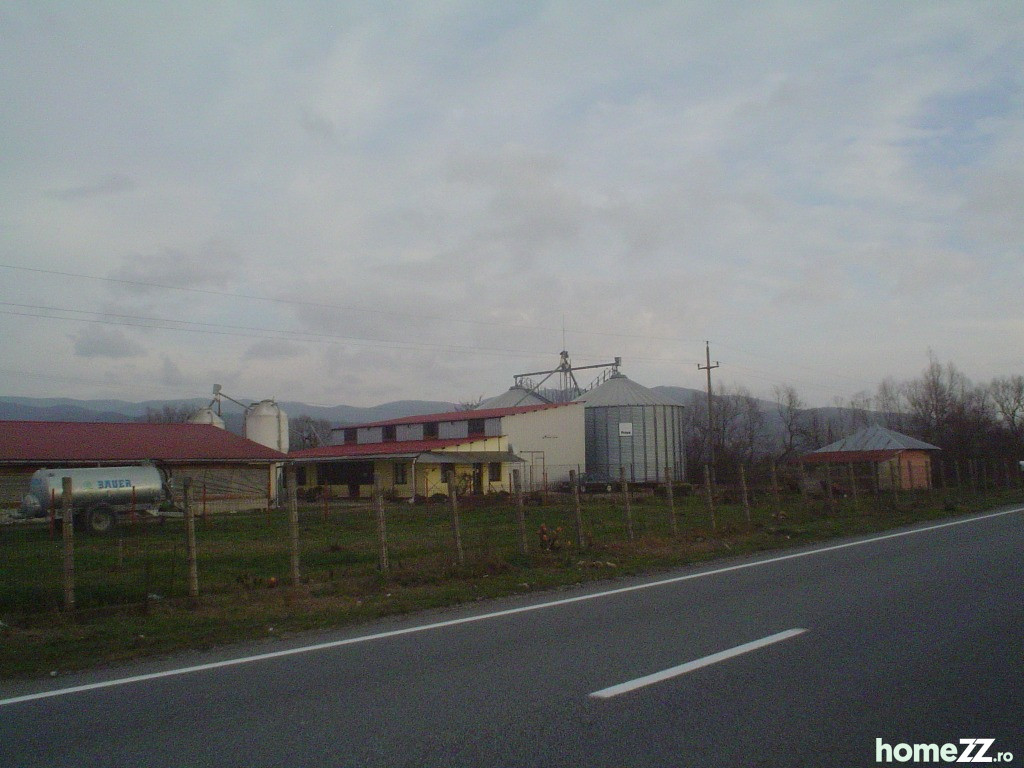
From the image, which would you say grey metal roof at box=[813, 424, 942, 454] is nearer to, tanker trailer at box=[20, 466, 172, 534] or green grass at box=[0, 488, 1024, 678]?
green grass at box=[0, 488, 1024, 678]

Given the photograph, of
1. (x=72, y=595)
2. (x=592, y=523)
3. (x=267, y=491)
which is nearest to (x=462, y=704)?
(x=72, y=595)

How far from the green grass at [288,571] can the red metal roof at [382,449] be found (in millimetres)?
19038

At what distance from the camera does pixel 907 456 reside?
57281mm

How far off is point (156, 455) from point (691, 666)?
3296 cm

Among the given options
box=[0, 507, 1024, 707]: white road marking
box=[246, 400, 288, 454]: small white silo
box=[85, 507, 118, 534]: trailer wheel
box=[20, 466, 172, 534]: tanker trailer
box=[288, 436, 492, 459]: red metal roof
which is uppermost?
box=[246, 400, 288, 454]: small white silo

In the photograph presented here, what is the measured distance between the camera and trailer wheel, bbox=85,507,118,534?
27.0 metres

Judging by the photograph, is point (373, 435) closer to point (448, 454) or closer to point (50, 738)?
point (448, 454)

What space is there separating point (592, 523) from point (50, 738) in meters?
19.7

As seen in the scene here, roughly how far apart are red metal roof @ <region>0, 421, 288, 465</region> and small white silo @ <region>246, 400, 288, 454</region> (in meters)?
9.82

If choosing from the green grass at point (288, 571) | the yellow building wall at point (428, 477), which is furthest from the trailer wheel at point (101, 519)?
the yellow building wall at point (428, 477)

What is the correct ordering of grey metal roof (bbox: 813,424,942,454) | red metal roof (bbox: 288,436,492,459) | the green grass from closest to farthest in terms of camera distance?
1. the green grass
2. red metal roof (bbox: 288,436,492,459)
3. grey metal roof (bbox: 813,424,942,454)

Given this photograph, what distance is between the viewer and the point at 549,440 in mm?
52406

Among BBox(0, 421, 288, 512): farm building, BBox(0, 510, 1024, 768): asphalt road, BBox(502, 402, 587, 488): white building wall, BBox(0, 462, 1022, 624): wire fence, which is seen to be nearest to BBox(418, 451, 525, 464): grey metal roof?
BBox(502, 402, 587, 488): white building wall

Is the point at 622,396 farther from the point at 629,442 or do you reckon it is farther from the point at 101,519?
the point at 101,519
